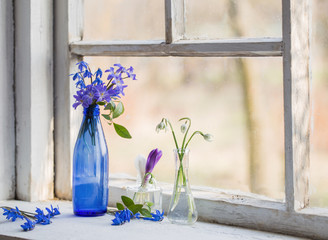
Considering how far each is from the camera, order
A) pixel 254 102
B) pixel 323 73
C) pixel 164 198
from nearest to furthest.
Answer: pixel 323 73, pixel 254 102, pixel 164 198

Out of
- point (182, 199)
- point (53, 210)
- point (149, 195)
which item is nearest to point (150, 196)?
point (149, 195)

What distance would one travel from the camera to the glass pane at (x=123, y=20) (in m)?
1.62

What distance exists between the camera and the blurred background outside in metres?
1.40

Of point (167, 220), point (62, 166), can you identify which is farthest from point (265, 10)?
point (62, 166)

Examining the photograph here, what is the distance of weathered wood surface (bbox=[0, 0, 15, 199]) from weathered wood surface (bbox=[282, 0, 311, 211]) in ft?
2.72

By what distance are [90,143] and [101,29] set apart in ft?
1.27

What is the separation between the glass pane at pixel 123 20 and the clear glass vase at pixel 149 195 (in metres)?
0.42

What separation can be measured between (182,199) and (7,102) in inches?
24.7

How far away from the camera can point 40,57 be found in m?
1.70

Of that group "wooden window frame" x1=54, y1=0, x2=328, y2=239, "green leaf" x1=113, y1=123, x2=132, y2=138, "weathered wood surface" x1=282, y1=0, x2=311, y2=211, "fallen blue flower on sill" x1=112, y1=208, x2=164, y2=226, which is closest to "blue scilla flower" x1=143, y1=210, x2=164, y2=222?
"fallen blue flower on sill" x1=112, y1=208, x2=164, y2=226

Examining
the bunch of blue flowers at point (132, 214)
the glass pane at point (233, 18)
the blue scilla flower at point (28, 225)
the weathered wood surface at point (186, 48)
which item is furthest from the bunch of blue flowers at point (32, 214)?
the glass pane at point (233, 18)

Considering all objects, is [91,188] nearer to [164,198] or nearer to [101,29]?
[164,198]

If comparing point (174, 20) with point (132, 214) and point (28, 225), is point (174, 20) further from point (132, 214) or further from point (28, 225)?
point (28, 225)

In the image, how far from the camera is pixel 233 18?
148cm
